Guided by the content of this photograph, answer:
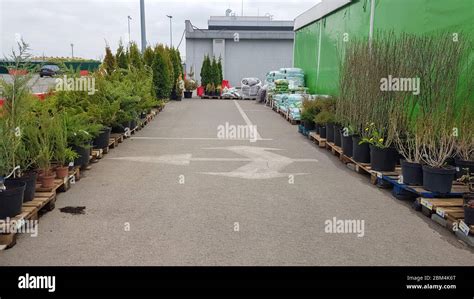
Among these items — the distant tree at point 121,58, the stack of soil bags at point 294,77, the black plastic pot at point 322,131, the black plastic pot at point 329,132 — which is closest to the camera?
the black plastic pot at point 329,132

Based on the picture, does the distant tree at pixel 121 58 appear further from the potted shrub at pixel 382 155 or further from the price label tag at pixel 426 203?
the price label tag at pixel 426 203

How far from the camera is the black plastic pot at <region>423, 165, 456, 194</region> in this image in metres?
5.57

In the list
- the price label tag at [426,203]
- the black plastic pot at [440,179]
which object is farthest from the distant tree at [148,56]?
the price label tag at [426,203]

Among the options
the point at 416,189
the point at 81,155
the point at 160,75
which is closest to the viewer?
the point at 416,189

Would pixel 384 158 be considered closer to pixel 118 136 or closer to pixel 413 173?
pixel 413 173

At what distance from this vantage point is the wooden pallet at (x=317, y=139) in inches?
397

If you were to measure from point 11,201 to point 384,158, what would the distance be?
5.41 metres

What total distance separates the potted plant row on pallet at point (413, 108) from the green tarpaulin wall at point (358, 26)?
46 centimetres

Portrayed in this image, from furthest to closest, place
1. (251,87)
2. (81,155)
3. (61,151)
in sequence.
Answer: (251,87) → (81,155) → (61,151)

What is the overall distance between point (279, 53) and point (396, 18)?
2488 centimetres

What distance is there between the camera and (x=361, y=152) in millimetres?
7699

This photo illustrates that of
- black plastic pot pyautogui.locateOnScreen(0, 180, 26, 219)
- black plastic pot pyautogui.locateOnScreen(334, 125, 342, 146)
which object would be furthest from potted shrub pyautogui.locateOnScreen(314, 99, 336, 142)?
black plastic pot pyautogui.locateOnScreen(0, 180, 26, 219)

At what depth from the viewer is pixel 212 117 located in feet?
52.7

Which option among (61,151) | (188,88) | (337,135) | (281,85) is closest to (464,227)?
(337,135)
